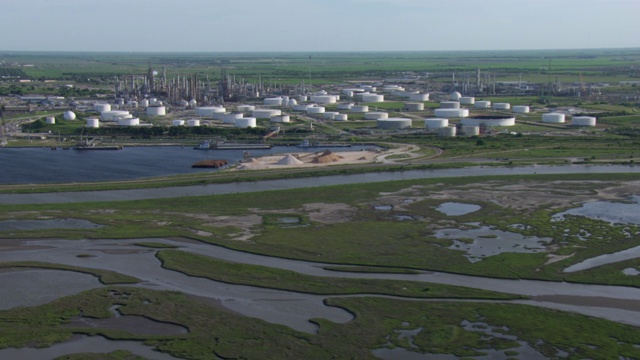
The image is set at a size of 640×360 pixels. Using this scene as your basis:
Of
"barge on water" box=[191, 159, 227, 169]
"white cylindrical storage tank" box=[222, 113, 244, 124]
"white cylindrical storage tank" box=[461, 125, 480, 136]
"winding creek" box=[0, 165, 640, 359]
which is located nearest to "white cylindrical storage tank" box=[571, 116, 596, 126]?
"white cylindrical storage tank" box=[461, 125, 480, 136]

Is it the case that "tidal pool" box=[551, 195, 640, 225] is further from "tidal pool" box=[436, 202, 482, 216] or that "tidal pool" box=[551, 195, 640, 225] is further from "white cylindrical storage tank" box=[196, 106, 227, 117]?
"white cylindrical storage tank" box=[196, 106, 227, 117]

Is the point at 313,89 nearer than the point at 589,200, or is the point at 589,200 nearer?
the point at 589,200

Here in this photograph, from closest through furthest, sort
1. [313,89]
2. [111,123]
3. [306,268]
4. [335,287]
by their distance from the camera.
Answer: [335,287]
[306,268]
[111,123]
[313,89]

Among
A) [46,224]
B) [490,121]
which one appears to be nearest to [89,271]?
[46,224]

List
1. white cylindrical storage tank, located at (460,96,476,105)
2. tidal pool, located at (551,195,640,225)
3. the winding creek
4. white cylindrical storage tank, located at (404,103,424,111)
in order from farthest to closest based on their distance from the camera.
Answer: white cylindrical storage tank, located at (460,96,476,105) → white cylindrical storage tank, located at (404,103,424,111) → tidal pool, located at (551,195,640,225) → the winding creek

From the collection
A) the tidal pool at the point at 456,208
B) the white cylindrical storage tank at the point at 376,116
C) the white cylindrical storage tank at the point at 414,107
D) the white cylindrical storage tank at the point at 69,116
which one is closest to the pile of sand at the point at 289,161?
the tidal pool at the point at 456,208

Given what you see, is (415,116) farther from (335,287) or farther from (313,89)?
(335,287)

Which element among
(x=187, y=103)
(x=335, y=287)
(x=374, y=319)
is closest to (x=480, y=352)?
(x=374, y=319)

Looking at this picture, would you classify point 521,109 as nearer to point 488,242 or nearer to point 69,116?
point 69,116
